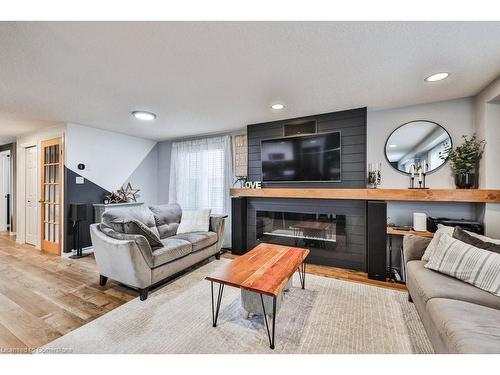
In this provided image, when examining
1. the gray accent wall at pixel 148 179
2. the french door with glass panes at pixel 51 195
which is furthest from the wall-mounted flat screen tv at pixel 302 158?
the french door with glass panes at pixel 51 195

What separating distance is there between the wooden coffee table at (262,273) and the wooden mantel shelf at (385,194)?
1.05 m

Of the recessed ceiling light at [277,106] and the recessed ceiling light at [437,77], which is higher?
the recessed ceiling light at [277,106]

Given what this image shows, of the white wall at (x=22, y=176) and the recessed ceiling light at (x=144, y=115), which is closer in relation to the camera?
the recessed ceiling light at (x=144, y=115)

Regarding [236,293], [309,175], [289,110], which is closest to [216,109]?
[289,110]

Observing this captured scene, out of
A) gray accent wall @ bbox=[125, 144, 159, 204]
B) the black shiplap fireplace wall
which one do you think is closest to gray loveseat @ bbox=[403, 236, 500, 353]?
the black shiplap fireplace wall

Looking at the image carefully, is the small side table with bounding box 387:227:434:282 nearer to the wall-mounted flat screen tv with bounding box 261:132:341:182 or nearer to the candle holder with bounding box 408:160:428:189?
the candle holder with bounding box 408:160:428:189

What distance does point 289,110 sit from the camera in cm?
310

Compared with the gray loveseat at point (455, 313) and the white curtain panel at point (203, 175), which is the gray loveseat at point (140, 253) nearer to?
the white curtain panel at point (203, 175)

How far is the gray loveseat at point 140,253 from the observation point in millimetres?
2209
